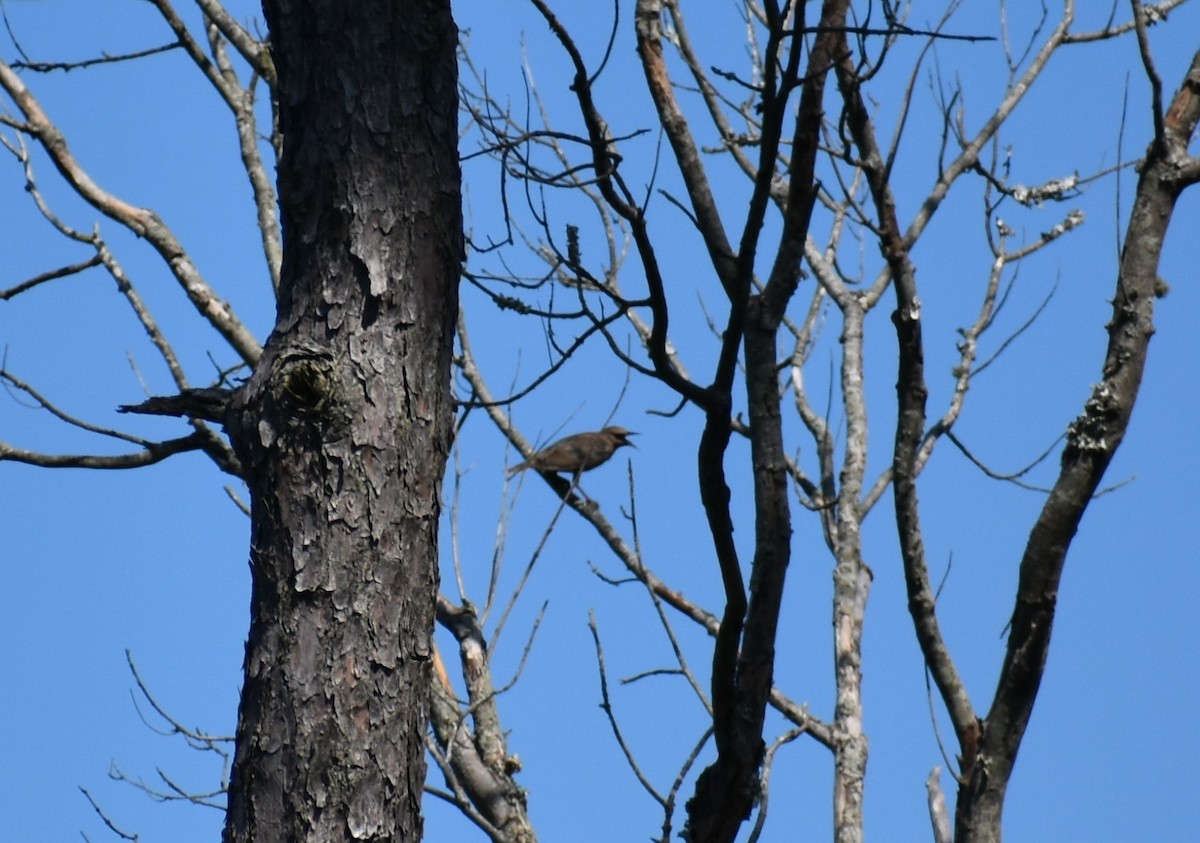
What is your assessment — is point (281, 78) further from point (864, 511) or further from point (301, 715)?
point (864, 511)

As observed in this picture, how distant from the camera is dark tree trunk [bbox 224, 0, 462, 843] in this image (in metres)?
2.22

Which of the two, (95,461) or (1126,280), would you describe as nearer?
(1126,280)

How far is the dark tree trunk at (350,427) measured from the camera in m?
2.22

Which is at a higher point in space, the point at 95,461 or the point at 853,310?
the point at 853,310

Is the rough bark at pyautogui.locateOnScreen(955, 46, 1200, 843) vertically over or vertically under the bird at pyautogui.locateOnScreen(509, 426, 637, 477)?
under

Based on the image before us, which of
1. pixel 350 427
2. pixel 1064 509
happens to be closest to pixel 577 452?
pixel 1064 509

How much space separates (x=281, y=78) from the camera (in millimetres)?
2609

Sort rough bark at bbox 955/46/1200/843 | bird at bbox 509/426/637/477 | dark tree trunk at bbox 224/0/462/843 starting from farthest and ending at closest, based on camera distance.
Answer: bird at bbox 509/426/637/477, rough bark at bbox 955/46/1200/843, dark tree trunk at bbox 224/0/462/843

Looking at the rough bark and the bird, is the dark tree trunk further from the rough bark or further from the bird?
the bird

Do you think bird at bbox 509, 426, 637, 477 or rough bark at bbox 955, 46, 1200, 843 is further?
bird at bbox 509, 426, 637, 477

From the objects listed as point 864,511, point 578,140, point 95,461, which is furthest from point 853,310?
point 578,140

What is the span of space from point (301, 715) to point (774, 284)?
4.33 feet

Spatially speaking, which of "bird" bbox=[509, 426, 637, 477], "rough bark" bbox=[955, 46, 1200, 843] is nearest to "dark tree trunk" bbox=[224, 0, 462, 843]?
"rough bark" bbox=[955, 46, 1200, 843]

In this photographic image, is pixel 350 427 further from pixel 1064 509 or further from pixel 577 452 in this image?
pixel 577 452
